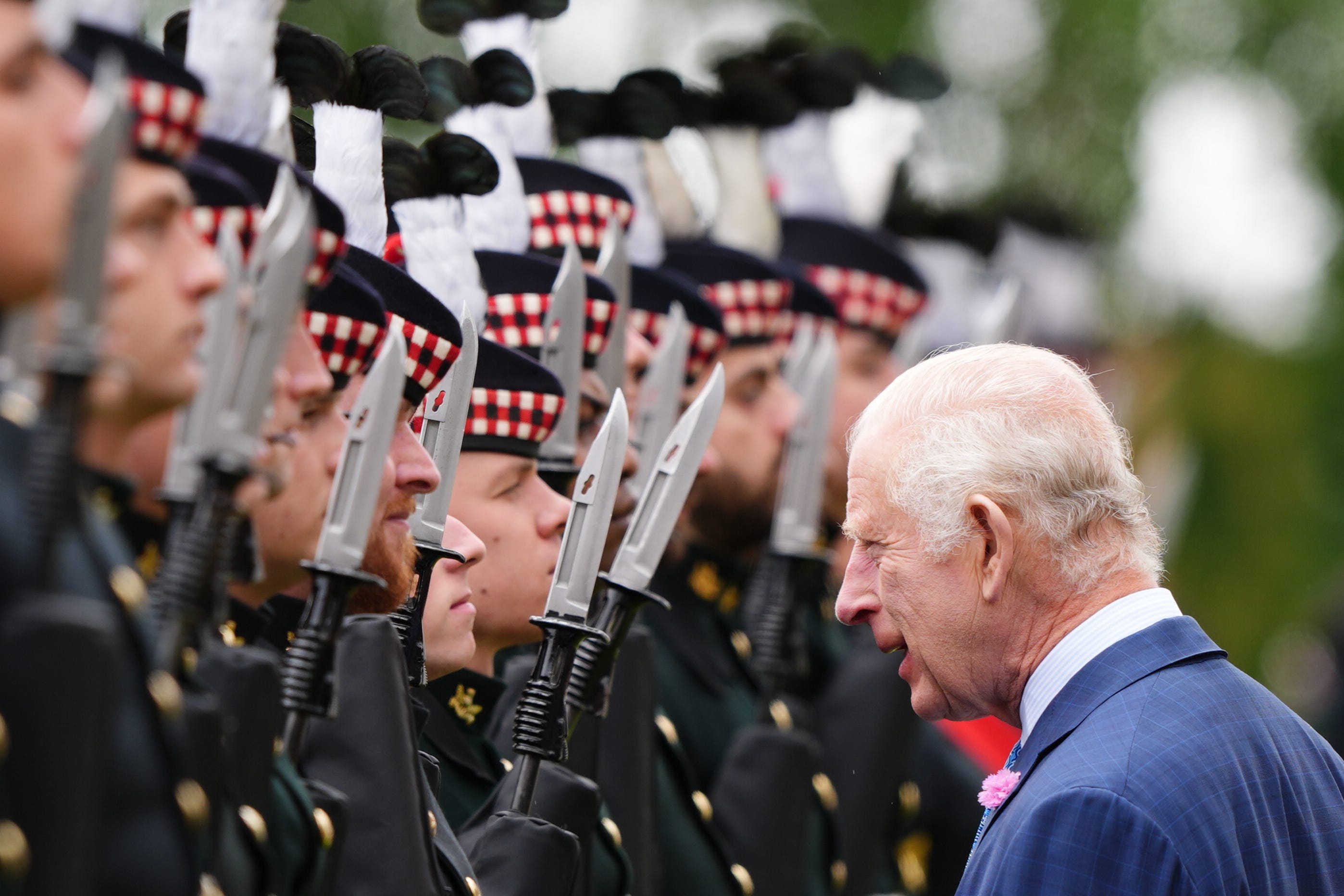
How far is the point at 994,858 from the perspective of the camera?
2943 millimetres

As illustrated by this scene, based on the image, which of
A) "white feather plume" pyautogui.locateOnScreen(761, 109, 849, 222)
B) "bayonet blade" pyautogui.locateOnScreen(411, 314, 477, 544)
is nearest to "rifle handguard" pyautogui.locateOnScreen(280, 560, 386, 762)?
"bayonet blade" pyautogui.locateOnScreen(411, 314, 477, 544)

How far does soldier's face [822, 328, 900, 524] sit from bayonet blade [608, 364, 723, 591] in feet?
10.0

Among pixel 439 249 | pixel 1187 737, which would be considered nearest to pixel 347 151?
pixel 439 249

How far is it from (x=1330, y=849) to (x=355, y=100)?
2.20 metres

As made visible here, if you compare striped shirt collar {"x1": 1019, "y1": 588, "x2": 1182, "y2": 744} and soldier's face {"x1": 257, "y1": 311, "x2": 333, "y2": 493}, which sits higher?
soldier's face {"x1": 257, "y1": 311, "x2": 333, "y2": 493}

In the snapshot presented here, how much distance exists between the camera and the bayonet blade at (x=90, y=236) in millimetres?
2295

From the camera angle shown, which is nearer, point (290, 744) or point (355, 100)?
point (290, 744)

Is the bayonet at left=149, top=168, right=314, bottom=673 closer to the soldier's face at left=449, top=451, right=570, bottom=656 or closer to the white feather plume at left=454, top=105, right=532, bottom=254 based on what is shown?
the soldier's face at left=449, top=451, right=570, bottom=656

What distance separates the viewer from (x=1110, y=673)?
310cm

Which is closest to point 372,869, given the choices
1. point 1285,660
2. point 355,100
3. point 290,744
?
point 290,744

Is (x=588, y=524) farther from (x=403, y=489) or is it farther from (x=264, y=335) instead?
(x=264, y=335)

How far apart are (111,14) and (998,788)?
181 cm

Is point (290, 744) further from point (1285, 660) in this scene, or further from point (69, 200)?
point (1285, 660)

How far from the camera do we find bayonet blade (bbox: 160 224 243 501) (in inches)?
111
